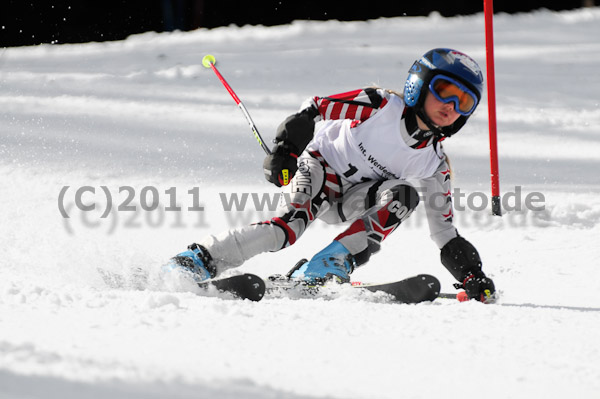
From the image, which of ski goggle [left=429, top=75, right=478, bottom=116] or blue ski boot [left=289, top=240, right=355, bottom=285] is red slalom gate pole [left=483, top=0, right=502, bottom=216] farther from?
blue ski boot [left=289, top=240, right=355, bottom=285]

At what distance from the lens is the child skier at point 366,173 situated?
265cm

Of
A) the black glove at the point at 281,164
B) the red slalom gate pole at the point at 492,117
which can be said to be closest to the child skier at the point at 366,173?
the black glove at the point at 281,164

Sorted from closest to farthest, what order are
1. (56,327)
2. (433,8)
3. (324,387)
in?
1. (324,387)
2. (56,327)
3. (433,8)

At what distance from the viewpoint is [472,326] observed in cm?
209

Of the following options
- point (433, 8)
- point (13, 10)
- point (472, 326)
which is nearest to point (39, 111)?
point (13, 10)

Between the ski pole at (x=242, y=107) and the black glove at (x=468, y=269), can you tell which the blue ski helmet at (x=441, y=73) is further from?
the ski pole at (x=242, y=107)

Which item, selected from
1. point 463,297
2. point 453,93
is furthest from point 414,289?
point 453,93

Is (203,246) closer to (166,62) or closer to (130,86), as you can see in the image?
(130,86)

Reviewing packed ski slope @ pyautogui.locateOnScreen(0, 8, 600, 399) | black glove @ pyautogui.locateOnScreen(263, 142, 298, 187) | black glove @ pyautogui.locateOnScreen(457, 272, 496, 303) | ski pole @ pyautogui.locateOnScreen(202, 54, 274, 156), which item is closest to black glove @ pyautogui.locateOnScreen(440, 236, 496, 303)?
black glove @ pyautogui.locateOnScreen(457, 272, 496, 303)

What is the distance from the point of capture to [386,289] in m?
2.58

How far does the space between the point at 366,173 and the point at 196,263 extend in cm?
76

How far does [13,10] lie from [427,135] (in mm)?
7372

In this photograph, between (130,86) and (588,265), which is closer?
(588,265)

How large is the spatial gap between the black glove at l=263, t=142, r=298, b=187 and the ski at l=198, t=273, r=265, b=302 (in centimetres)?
Result: 44
